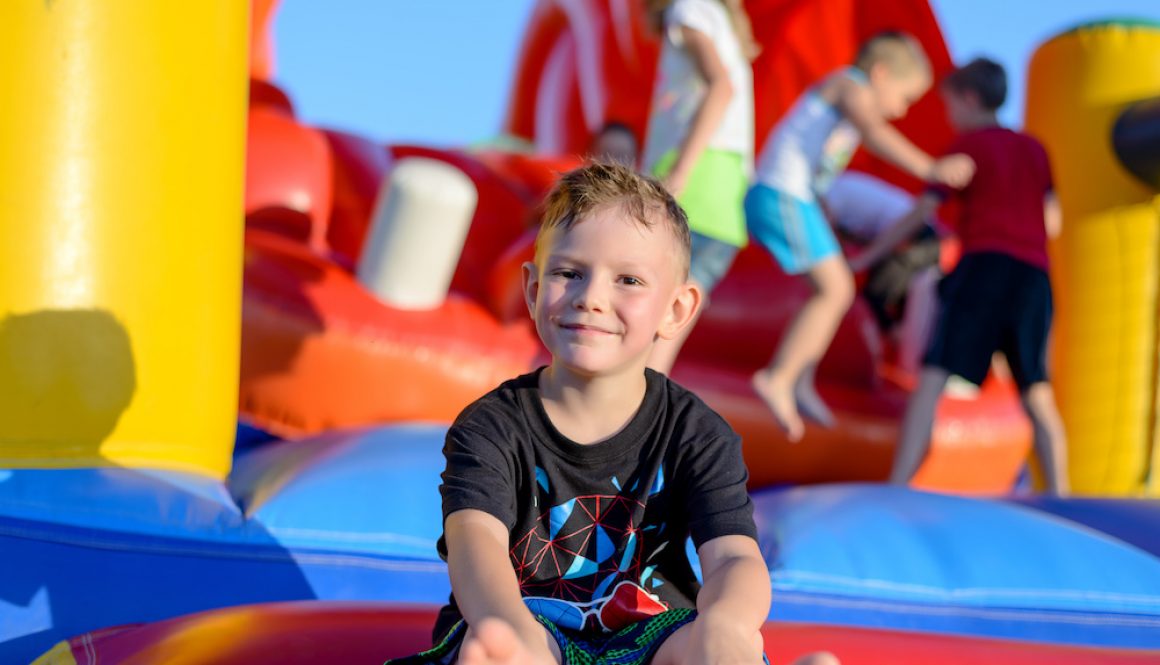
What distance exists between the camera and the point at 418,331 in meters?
2.57

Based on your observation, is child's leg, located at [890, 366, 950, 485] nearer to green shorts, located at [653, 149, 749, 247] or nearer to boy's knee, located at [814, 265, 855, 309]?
boy's knee, located at [814, 265, 855, 309]

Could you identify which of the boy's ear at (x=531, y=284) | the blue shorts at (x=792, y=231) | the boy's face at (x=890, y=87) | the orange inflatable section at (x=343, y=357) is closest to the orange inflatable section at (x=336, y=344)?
the orange inflatable section at (x=343, y=357)

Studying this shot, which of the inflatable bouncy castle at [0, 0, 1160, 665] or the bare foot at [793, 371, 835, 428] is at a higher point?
the inflatable bouncy castle at [0, 0, 1160, 665]

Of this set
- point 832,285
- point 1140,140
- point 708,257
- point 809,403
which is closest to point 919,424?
point 809,403

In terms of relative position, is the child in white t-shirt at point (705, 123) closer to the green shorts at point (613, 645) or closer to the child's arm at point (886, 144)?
the child's arm at point (886, 144)

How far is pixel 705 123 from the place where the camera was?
2396 mm

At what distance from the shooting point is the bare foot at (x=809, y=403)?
2.69 metres

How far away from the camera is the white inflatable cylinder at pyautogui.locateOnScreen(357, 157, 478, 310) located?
2.64m

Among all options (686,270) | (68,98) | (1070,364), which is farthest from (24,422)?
(1070,364)

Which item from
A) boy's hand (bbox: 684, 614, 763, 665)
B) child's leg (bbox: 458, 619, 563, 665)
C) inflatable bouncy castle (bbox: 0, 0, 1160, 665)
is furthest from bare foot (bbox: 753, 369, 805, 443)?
child's leg (bbox: 458, 619, 563, 665)

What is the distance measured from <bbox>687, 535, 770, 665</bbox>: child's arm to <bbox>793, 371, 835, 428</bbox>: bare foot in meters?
1.55

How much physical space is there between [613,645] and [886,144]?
1.75 meters

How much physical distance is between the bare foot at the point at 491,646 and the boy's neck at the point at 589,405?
298 millimetres

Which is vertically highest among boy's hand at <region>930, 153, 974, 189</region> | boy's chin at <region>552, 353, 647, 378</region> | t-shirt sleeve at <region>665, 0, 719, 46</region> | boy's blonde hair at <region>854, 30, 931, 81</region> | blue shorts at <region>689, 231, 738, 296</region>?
t-shirt sleeve at <region>665, 0, 719, 46</region>
